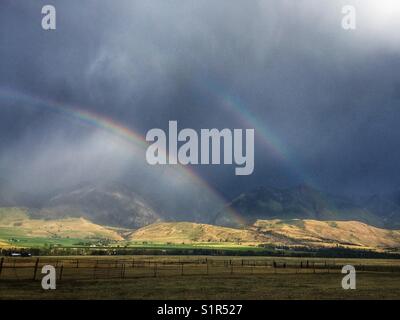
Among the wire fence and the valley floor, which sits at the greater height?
the wire fence

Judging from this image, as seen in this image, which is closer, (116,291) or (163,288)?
(116,291)

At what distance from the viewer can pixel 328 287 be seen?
70.1 meters

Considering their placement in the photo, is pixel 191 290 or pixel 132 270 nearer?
pixel 191 290

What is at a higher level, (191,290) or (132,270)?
(132,270)

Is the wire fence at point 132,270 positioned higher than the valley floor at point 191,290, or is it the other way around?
the wire fence at point 132,270

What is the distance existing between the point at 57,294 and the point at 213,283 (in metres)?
26.1

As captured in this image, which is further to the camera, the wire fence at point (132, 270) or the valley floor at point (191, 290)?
the wire fence at point (132, 270)

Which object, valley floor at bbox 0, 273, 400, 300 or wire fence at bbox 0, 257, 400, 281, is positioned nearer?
valley floor at bbox 0, 273, 400, 300
